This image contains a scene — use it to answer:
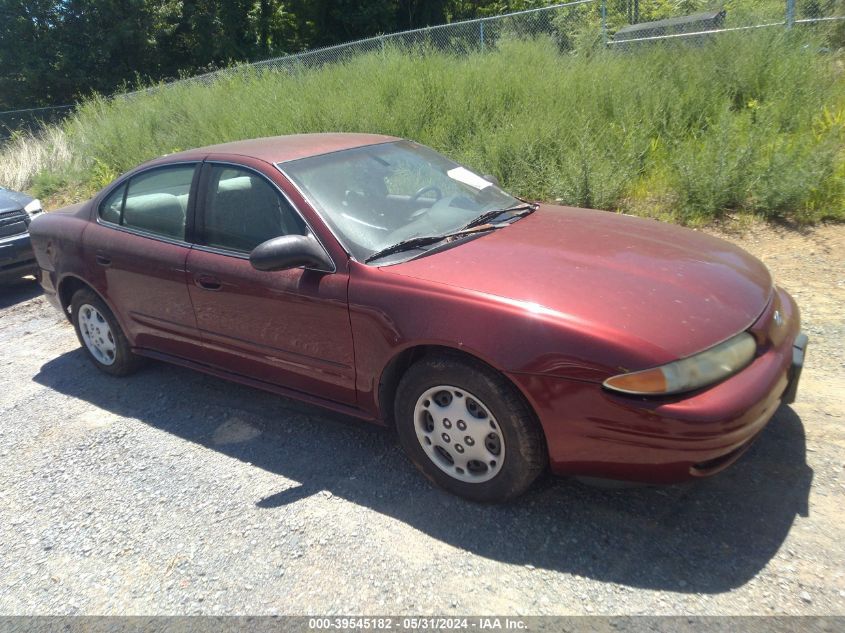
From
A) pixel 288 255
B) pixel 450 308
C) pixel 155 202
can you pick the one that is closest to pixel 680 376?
pixel 450 308

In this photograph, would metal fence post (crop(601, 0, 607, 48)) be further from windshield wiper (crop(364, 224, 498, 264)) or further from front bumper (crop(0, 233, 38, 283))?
front bumper (crop(0, 233, 38, 283))

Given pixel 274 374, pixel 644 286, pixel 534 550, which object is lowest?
pixel 534 550

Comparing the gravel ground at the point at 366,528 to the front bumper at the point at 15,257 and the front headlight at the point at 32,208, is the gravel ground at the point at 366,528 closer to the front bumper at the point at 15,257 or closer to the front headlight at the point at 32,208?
the front bumper at the point at 15,257

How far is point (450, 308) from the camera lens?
2.89 metres

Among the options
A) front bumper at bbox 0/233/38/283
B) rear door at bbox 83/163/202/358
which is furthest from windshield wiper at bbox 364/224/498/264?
front bumper at bbox 0/233/38/283

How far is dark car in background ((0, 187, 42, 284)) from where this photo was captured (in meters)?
7.13

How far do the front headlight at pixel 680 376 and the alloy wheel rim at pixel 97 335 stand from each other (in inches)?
146

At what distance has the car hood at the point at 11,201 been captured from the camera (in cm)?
747

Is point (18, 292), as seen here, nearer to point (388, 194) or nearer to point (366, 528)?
point (388, 194)

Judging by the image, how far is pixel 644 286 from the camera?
9.45ft

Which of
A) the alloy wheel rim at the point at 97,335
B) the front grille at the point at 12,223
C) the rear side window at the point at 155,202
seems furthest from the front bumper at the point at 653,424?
the front grille at the point at 12,223

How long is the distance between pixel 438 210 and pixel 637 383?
1662mm

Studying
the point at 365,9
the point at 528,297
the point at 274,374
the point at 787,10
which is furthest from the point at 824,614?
the point at 365,9

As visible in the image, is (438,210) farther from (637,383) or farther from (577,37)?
(577,37)
